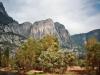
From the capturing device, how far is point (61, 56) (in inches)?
4813

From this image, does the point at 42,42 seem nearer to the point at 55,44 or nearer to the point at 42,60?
the point at 55,44

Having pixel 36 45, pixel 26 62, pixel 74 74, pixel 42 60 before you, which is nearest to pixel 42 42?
pixel 36 45

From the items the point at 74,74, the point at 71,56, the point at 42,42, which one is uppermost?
the point at 42,42

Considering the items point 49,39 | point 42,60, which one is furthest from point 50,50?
point 49,39

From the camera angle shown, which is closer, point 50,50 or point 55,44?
point 50,50

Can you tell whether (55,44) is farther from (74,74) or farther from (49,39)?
(74,74)

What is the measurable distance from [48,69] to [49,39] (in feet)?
80.5

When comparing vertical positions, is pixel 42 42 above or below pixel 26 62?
above

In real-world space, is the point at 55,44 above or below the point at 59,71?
above

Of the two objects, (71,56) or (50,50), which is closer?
(50,50)

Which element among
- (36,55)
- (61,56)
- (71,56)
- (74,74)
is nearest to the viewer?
(74,74)

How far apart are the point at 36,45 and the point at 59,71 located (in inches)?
1203

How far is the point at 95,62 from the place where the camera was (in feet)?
384

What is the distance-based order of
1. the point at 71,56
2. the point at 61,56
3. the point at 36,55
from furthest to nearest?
the point at 36,55 < the point at 71,56 < the point at 61,56
